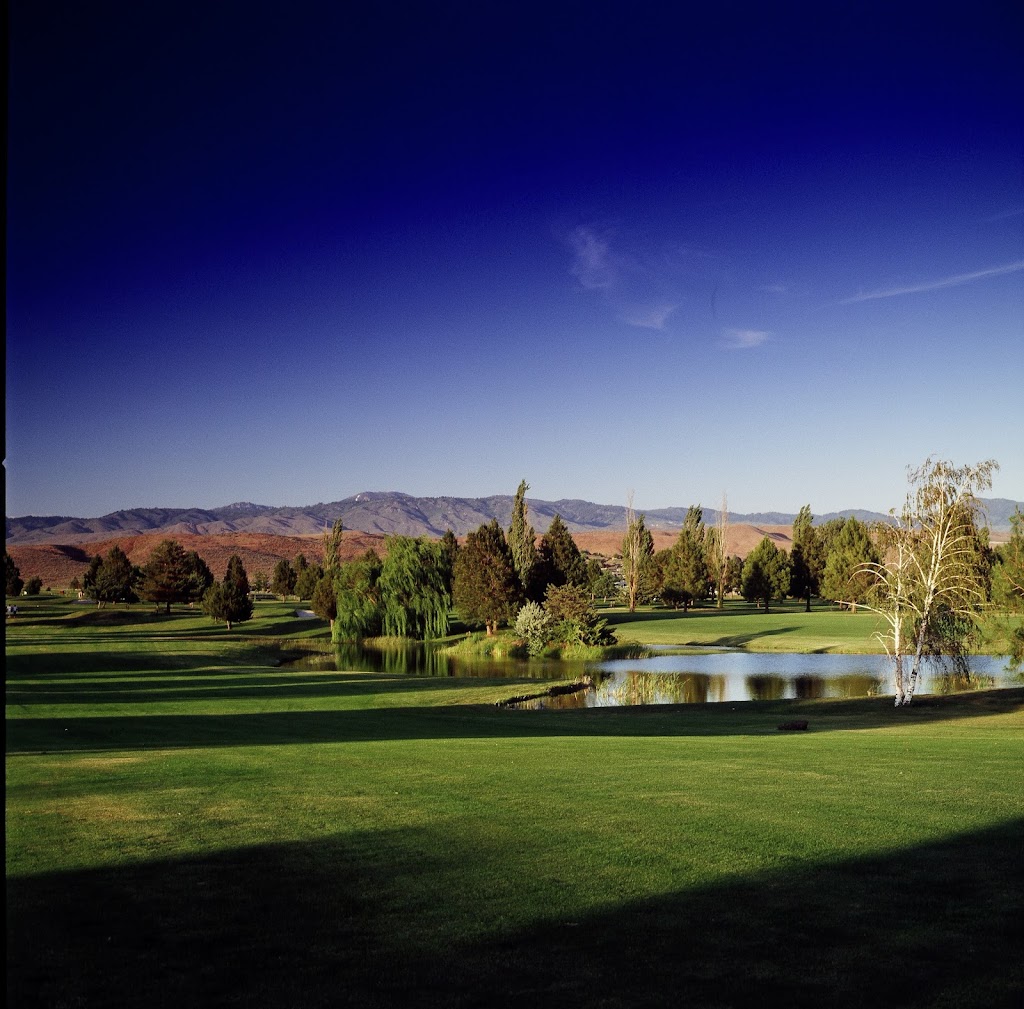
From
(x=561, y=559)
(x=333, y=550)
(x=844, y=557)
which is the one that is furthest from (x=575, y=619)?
(x=333, y=550)

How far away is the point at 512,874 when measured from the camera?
8.00 meters

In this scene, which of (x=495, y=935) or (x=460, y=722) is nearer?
(x=495, y=935)

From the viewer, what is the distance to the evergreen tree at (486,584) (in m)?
67.4

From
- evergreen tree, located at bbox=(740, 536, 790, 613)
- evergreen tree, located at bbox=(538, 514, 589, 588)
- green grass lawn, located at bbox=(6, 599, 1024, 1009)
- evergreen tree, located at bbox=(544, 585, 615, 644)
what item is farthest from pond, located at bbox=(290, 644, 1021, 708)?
evergreen tree, located at bbox=(740, 536, 790, 613)

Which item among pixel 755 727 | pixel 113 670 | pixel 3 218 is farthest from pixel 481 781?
pixel 113 670

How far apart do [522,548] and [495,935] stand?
6702 centimetres

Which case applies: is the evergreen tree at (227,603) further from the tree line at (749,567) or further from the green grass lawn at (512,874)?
the green grass lawn at (512,874)

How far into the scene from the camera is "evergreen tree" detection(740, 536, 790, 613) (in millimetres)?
91000

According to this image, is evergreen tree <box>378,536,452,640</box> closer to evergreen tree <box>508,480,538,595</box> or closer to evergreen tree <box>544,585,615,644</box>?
evergreen tree <box>508,480,538,595</box>

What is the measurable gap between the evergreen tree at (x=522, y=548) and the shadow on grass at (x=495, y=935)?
62.6 metres

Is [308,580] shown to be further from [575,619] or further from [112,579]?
[575,619]

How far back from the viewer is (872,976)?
575 centimetres

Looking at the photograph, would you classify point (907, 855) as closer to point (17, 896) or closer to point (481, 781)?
point (481, 781)

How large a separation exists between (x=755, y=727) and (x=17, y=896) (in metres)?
20.0
